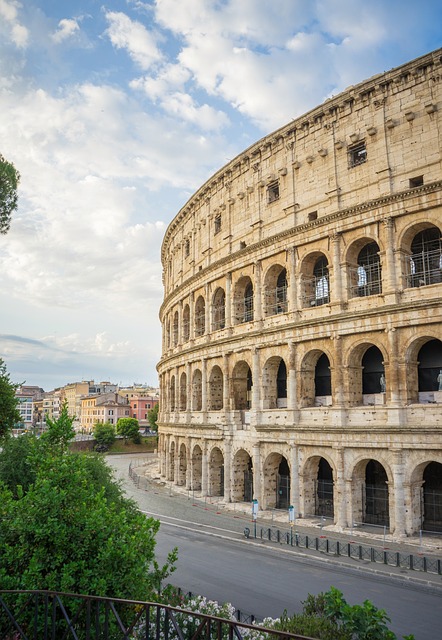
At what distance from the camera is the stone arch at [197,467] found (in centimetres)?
3659

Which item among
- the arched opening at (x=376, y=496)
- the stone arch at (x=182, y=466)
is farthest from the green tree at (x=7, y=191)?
the stone arch at (x=182, y=466)

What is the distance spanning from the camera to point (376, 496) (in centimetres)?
2520

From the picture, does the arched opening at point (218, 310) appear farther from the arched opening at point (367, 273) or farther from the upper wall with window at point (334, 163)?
the arched opening at point (367, 273)

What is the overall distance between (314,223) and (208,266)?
9.95m

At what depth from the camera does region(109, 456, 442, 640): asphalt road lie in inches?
591

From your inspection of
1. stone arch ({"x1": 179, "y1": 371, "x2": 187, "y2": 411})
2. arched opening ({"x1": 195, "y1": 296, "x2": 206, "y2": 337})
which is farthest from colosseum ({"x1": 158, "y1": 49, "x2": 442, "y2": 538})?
stone arch ({"x1": 179, "y1": 371, "x2": 187, "y2": 411})

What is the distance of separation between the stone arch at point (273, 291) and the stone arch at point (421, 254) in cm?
734

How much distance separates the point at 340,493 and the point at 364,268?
10.8 metres

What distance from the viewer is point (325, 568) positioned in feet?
64.0

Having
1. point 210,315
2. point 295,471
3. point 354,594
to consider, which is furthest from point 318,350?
point 354,594

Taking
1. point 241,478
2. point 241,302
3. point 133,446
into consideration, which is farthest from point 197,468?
point 133,446

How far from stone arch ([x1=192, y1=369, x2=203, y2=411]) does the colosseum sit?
2512 mm

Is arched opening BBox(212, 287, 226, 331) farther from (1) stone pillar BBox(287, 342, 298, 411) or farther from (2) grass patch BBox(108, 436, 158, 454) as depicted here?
(2) grass patch BBox(108, 436, 158, 454)

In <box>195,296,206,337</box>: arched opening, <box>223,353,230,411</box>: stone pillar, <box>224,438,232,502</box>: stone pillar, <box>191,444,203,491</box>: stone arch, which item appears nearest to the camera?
<box>224,438,232,502</box>: stone pillar
